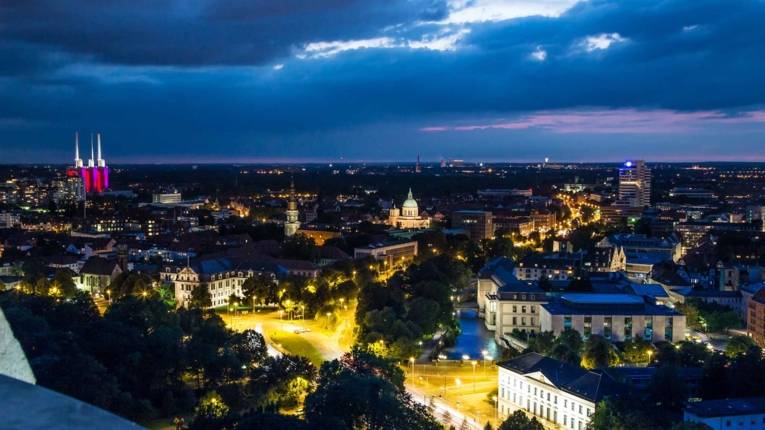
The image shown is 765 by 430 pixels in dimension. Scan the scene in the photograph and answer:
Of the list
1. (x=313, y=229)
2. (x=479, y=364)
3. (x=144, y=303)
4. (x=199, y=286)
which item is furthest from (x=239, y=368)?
(x=313, y=229)

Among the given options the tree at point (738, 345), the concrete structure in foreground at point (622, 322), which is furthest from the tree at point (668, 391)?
the concrete structure in foreground at point (622, 322)

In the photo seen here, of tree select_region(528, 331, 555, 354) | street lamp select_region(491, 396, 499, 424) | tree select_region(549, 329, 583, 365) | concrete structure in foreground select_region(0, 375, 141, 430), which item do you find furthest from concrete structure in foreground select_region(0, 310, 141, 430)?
tree select_region(528, 331, 555, 354)

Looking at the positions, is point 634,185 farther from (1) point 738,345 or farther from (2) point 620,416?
(2) point 620,416

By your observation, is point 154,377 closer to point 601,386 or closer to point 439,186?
point 601,386

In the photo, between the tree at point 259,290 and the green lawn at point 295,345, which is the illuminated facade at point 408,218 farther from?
the green lawn at point 295,345

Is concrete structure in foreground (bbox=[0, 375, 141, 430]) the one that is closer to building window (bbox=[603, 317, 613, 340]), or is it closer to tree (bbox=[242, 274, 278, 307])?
building window (bbox=[603, 317, 613, 340])
